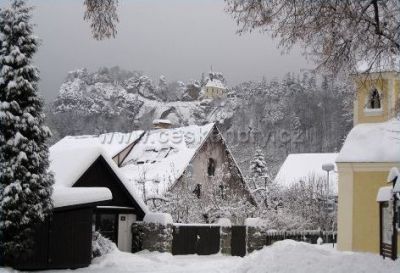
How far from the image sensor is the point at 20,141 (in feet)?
59.9

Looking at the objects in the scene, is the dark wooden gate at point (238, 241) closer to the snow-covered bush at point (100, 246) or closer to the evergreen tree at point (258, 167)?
the snow-covered bush at point (100, 246)

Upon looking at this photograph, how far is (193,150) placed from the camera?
3791 cm

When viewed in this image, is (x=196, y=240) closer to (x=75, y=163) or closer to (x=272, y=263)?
(x=75, y=163)

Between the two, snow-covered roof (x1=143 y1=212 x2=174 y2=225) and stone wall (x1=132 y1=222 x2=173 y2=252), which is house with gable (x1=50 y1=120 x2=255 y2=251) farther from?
snow-covered roof (x1=143 y1=212 x2=174 y2=225)

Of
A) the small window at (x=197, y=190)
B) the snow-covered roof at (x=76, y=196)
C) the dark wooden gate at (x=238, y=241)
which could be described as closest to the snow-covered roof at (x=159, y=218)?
the dark wooden gate at (x=238, y=241)

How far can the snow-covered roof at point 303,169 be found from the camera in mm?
49906

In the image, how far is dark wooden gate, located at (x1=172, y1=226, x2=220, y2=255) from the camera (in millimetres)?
27156

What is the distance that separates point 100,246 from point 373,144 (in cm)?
1271

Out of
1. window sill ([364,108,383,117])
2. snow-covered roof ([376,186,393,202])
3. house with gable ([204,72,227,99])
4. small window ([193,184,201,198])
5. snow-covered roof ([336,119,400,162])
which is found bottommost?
→ small window ([193,184,201,198])

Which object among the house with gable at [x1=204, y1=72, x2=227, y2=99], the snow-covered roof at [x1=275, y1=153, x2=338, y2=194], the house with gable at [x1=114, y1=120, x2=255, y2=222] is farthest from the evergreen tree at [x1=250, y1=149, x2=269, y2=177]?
the house with gable at [x1=204, y1=72, x2=227, y2=99]

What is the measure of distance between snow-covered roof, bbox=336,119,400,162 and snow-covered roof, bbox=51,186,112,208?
11.4 m

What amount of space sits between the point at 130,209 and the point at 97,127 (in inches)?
2212

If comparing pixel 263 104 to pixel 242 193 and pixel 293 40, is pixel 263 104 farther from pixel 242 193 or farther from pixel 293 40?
pixel 293 40

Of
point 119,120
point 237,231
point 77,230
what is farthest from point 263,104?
point 77,230
